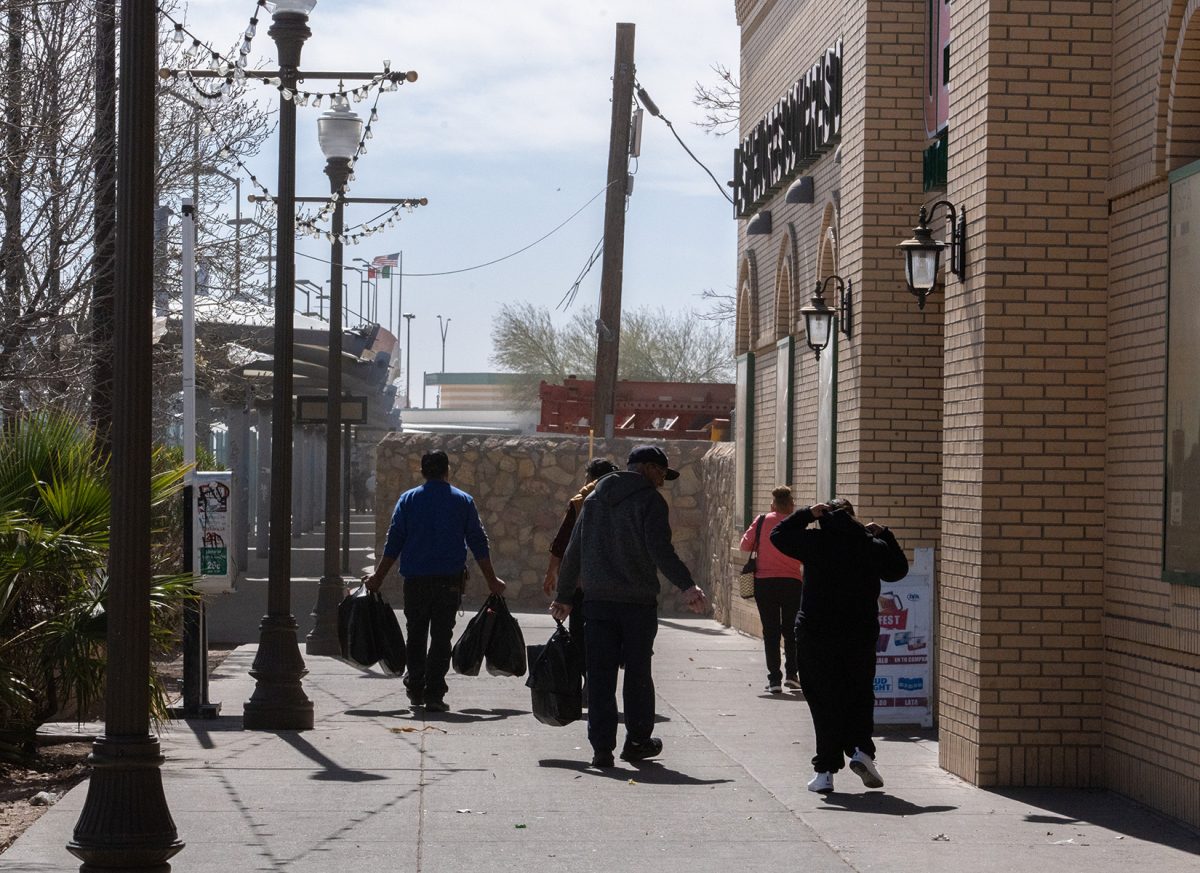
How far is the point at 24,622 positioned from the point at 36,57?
18.8 ft

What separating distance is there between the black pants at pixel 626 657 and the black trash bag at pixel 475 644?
2.09m

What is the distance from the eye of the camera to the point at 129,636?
6.04 m

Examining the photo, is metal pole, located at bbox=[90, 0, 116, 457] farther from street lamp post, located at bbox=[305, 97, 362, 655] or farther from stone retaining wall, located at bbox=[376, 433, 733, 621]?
stone retaining wall, located at bbox=[376, 433, 733, 621]

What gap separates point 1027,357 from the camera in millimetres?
9391

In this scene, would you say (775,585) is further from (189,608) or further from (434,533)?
(189,608)

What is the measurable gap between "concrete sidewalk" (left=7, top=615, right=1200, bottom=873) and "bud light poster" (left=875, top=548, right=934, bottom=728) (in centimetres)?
20

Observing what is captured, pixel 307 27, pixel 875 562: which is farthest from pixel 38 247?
pixel 875 562

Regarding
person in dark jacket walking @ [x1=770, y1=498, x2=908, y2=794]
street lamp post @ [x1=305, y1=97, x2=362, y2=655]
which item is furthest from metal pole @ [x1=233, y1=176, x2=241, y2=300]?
person in dark jacket walking @ [x1=770, y1=498, x2=908, y2=794]

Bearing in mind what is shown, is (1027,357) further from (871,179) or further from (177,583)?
(177,583)

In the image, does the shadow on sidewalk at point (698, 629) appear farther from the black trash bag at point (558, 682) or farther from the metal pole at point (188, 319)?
the black trash bag at point (558, 682)

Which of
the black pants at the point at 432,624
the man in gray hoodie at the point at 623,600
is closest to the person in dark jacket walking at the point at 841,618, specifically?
the man in gray hoodie at the point at 623,600

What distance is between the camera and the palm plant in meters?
9.45

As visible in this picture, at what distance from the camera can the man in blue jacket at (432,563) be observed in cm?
1253

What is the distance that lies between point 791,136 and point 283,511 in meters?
7.29
